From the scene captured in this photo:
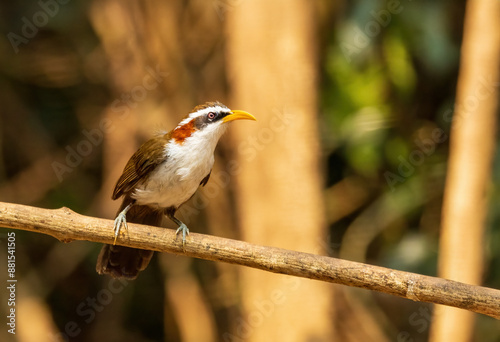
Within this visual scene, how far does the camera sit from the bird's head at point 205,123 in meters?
3.97

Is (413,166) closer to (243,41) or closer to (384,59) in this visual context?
(384,59)

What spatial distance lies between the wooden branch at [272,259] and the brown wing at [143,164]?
630 mm

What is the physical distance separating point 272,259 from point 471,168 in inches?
101

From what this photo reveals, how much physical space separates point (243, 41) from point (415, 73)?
7.95 feet

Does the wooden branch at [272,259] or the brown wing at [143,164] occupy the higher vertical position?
the brown wing at [143,164]

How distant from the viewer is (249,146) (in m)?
6.03

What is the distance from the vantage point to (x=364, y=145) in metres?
6.77

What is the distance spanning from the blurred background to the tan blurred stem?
15 centimetres

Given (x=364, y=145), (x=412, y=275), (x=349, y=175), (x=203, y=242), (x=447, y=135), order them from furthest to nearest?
(x=349, y=175)
(x=447, y=135)
(x=364, y=145)
(x=203, y=242)
(x=412, y=275)

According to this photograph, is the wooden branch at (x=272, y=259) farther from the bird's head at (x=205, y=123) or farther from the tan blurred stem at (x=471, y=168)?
the tan blurred stem at (x=471, y=168)

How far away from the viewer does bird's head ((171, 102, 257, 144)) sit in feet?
13.0

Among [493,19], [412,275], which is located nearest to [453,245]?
[493,19]

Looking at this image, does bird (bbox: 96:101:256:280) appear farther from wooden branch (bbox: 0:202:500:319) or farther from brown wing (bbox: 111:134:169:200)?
wooden branch (bbox: 0:202:500:319)

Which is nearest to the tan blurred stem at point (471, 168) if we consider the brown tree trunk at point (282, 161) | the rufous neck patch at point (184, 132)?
the brown tree trunk at point (282, 161)
